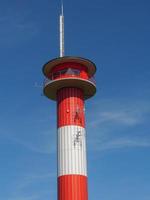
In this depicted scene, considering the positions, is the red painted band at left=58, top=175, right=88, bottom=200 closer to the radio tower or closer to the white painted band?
the radio tower

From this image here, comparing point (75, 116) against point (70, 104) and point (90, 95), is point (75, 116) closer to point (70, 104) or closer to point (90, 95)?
point (70, 104)

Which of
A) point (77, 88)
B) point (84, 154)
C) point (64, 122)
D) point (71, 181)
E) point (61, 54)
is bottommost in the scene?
point (71, 181)

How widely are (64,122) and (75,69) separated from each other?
16.1 feet

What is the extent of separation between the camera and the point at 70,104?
37.9 m

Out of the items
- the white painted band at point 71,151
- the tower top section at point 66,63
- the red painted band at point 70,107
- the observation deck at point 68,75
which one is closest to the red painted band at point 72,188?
the white painted band at point 71,151

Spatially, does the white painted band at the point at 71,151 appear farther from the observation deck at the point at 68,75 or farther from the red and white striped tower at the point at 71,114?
the observation deck at the point at 68,75

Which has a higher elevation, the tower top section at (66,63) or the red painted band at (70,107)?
the tower top section at (66,63)

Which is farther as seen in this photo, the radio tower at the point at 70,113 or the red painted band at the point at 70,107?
the red painted band at the point at 70,107

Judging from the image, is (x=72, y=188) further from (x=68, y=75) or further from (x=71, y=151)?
(x=68, y=75)

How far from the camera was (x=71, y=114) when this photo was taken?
123 feet

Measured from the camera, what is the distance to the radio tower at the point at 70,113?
3569cm

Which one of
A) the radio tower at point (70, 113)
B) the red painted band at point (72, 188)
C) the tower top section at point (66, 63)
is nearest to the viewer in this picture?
the red painted band at point (72, 188)

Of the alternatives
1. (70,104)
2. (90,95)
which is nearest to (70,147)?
(70,104)

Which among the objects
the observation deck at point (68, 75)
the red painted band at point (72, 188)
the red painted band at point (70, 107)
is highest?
the observation deck at point (68, 75)
